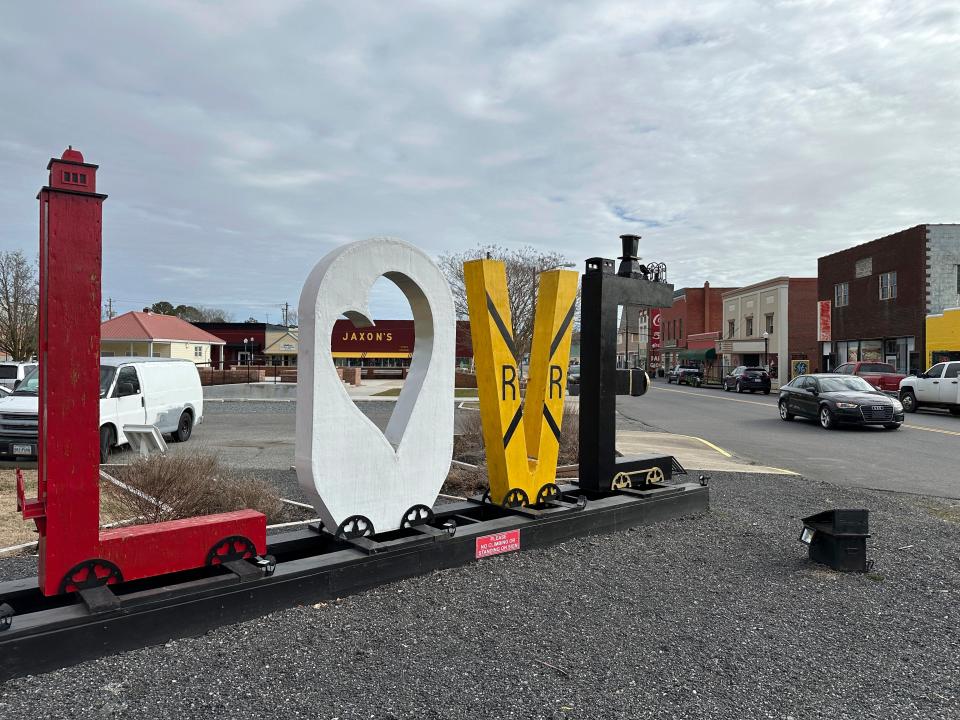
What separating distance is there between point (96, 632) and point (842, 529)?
4775mm

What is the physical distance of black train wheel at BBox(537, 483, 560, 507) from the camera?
578 centimetres

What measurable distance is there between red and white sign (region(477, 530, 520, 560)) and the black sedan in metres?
14.5

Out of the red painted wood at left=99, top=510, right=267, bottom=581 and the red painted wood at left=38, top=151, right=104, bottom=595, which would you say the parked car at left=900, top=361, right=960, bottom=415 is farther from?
the red painted wood at left=38, top=151, right=104, bottom=595

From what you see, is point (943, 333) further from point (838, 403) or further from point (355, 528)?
point (355, 528)

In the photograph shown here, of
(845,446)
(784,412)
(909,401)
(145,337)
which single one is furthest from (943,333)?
(145,337)

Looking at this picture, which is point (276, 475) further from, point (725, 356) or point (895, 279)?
point (725, 356)

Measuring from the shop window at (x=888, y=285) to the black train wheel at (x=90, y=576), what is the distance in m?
41.0

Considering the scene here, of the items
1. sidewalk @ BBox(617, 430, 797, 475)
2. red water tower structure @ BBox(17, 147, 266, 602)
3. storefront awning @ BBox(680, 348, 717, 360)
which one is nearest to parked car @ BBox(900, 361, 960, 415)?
sidewalk @ BBox(617, 430, 797, 475)

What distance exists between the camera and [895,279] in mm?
36469

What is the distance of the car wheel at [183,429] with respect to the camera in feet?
46.3

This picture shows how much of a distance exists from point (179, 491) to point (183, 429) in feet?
30.6

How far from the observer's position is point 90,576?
3.49 metres

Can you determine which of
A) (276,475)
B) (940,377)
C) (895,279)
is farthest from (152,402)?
(895,279)

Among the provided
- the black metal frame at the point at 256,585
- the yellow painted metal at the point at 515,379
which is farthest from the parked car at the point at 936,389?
the yellow painted metal at the point at 515,379
